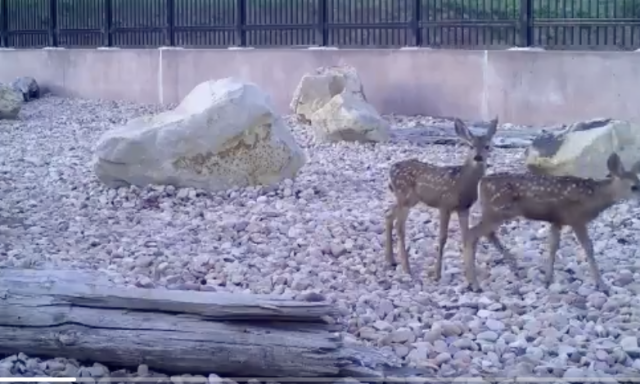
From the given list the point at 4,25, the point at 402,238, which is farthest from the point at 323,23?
the point at 402,238

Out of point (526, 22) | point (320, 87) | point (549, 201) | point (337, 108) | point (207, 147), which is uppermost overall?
point (526, 22)

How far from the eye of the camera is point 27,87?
842 inches

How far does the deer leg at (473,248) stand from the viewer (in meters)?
7.46

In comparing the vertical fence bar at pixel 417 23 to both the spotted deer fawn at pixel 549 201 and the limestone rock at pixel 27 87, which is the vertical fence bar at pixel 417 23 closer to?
the limestone rock at pixel 27 87

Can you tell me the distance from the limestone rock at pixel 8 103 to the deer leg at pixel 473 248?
1215cm

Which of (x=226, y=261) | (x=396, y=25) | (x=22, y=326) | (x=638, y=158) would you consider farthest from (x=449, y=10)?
(x=22, y=326)

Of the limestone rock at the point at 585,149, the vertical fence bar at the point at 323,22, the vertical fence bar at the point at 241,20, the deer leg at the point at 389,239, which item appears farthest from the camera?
the vertical fence bar at the point at 241,20

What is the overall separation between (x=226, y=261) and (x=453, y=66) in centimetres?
824

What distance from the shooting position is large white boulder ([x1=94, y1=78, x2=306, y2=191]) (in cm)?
1063

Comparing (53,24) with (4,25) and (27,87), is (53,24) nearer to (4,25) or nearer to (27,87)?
(4,25)

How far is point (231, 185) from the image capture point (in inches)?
428

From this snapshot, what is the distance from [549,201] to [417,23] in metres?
9.11

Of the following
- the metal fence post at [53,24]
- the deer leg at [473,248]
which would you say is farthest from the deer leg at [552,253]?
A: the metal fence post at [53,24]

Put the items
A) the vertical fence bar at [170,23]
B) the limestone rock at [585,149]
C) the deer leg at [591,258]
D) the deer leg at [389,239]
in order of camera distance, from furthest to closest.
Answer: the vertical fence bar at [170,23], the limestone rock at [585,149], the deer leg at [389,239], the deer leg at [591,258]
